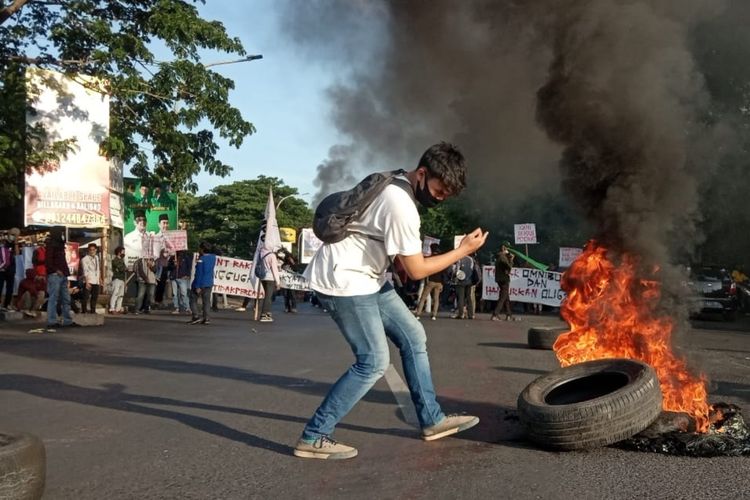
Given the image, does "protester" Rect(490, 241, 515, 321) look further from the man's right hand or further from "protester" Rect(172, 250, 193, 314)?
the man's right hand

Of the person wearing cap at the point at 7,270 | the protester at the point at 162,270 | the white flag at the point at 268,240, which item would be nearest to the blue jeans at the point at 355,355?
the white flag at the point at 268,240

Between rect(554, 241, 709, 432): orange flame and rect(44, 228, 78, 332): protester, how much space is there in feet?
34.1

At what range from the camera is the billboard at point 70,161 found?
17094mm

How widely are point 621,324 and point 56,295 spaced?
1138 centimetres

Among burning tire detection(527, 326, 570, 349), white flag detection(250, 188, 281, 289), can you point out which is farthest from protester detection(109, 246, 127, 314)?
burning tire detection(527, 326, 570, 349)

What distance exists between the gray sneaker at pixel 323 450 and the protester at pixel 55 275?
10502mm

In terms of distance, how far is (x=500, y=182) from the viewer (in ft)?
37.9

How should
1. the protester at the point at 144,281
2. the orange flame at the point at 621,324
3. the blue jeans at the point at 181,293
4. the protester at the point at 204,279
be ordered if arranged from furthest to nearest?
the blue jeans at the point at 181,293 < the protester at the point at 144,281 < the protester at the point at 204,279 < the orange flame at the point at 621,324

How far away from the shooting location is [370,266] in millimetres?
4398

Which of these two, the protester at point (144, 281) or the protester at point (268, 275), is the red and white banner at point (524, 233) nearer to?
the protester at point (268, 275)

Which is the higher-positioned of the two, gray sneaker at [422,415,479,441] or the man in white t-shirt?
the man in white t-shirt

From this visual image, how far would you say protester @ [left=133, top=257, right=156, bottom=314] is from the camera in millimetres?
19031

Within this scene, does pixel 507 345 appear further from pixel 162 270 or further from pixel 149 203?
→ pixel 162 270

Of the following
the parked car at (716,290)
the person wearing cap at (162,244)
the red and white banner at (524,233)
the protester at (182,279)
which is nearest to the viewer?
the protester at (182,279)
